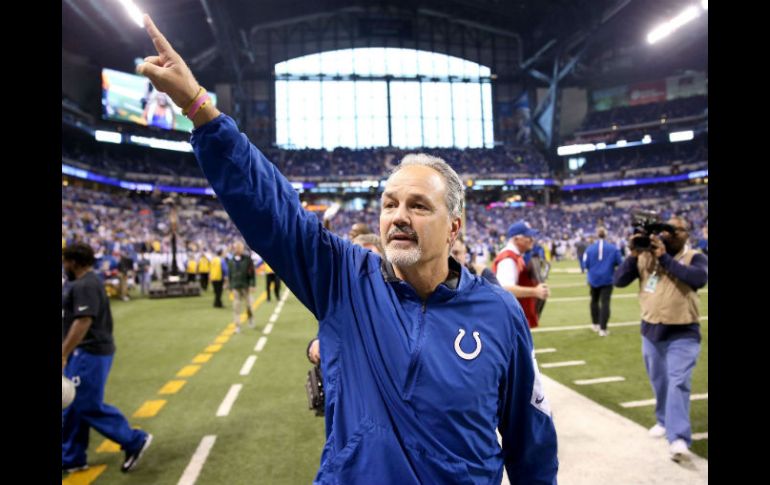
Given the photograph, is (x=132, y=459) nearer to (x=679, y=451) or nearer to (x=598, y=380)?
(x=679, y=451)

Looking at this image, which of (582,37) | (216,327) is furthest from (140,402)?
(582,37)

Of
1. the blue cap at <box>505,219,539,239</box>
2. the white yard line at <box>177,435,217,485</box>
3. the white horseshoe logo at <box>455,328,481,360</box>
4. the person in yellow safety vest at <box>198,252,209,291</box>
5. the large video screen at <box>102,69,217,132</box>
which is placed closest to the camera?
the white horseshoe logo at <box>455,328,481,360</box>

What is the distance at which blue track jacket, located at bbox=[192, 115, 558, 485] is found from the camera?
1.48m

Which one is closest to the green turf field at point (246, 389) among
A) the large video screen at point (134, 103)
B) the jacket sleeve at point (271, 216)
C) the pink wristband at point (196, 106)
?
the jacket sleeve at point (271, 216)

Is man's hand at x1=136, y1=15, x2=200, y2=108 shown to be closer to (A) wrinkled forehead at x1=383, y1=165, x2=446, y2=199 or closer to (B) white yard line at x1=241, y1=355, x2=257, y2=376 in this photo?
(A) wrinkled forehead at x1=383, y1=165, x2=446, y2=199

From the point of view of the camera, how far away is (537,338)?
30.9ft

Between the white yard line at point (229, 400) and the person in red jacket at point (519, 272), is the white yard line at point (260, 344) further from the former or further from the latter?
the person in red jacket at point (519, 272)

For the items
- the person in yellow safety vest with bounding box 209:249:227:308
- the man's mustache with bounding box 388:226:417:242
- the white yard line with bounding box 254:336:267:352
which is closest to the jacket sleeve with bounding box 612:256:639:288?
the man's mustache with bounding box 388:226:417:242

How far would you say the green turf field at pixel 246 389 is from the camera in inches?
171

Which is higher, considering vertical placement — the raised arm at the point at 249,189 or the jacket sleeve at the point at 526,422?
the raised arm at the point at 249,189

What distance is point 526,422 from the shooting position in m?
1.84

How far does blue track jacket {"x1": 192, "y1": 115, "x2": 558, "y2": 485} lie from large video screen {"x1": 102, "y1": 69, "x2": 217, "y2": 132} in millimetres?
45331
